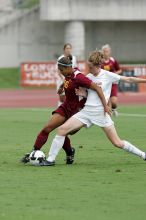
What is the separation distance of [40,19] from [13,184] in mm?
43460

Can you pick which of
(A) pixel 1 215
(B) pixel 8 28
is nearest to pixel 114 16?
(B) pixel 8 28

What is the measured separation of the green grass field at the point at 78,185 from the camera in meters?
9.37

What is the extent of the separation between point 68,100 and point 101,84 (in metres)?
0.59

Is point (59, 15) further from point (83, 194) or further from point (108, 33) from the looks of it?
point (83, 194)

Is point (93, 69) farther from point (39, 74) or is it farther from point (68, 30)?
point (68, 30)

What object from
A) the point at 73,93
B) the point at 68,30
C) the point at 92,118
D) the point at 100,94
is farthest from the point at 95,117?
the point at 68,30

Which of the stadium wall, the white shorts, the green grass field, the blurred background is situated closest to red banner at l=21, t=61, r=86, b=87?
the blurred background

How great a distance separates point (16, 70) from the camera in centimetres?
5238

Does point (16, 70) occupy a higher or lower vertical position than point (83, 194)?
lower

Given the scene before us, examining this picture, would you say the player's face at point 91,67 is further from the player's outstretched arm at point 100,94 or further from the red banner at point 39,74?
the red banner at point 39,74

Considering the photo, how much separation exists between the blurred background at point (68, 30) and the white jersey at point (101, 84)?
37.4 m

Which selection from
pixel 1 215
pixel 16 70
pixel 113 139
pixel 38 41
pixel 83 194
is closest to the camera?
pixel 1 215

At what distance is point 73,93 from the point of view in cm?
1329

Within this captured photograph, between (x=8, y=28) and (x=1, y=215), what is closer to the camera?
(x=1, y=215)
